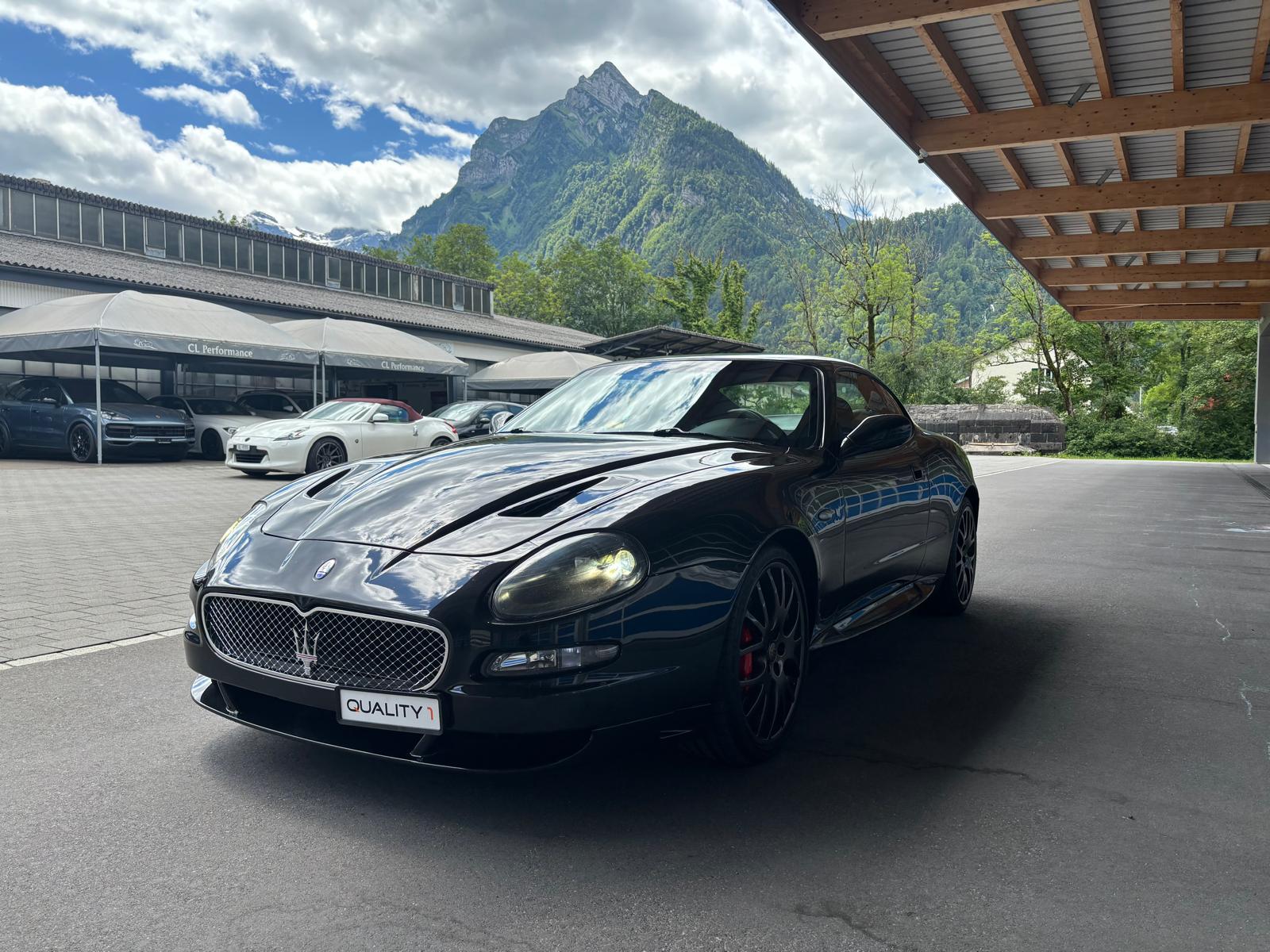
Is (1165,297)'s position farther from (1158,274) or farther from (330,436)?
(330,436)

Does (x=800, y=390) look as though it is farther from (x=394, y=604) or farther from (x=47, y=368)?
(x=47, y=368)

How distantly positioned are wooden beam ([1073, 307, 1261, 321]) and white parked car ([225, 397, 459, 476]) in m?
19.0

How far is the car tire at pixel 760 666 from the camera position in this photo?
2.88 meters

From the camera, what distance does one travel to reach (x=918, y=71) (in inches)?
429

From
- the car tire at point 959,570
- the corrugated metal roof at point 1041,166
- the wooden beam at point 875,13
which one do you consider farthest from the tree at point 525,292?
the car tire at point 959,570

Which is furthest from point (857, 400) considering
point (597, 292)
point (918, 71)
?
point (597, 292)

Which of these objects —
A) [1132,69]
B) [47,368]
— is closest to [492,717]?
[1132,69]

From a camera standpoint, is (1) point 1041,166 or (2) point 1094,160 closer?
(2) point 1094,160

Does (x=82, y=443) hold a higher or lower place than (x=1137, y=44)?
lower

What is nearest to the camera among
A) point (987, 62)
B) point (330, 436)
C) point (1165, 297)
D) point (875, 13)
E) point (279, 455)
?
point (875, 13)

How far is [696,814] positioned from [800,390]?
2012 mm

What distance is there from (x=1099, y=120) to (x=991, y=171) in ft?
10.9

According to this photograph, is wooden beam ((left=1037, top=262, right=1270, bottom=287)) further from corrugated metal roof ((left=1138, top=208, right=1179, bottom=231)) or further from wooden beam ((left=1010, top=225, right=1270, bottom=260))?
corrugated metal roof ((left=1138, top=208, right=1179, bottom=231))

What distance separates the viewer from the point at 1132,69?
10703mm
